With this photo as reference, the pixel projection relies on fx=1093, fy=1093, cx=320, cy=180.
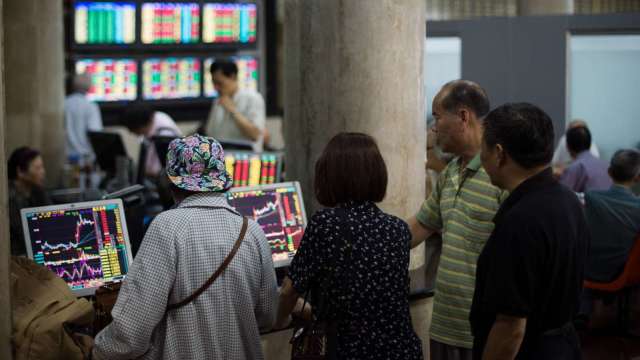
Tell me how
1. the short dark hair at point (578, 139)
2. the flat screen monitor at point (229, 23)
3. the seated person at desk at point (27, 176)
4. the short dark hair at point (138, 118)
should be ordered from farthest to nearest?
the flat screen monitor at point (229, 23), the short dark hair at point (138, 118), the short dark hair at point (578, 139), the seated person at desk at point (27, 176)

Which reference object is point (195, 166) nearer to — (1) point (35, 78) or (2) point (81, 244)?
(2) point (81, 244)

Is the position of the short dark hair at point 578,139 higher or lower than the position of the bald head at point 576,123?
lower

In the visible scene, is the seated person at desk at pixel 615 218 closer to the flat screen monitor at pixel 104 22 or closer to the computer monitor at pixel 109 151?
the computer monitor at pixel 109 151

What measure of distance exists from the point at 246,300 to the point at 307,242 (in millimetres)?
289

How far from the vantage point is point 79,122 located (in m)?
11.6

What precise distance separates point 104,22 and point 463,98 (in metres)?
9.09

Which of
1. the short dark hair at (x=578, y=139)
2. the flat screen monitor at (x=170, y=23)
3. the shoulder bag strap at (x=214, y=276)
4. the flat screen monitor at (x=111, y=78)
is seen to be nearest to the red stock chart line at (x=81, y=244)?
the shoulder bag strap at (x=214, y=276)

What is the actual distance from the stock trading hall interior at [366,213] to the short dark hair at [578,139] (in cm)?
2

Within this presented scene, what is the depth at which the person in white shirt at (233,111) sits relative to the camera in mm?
8773

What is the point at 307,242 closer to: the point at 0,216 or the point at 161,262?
the point at 161,262

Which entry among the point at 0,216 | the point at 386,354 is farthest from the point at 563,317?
the point at 0,216

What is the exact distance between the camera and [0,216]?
11.9ft

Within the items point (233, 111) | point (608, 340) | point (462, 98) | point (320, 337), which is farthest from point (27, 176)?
point (320, 337)

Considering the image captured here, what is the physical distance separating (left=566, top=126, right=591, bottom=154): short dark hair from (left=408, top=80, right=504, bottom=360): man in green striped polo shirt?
15.0 ft
